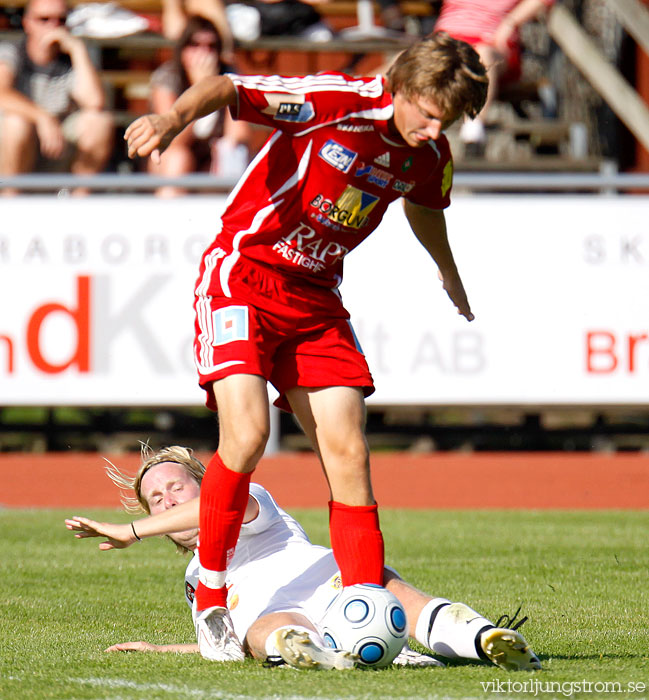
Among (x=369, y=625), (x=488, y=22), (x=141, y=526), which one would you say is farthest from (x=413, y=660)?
Result: (x=488, y=22)

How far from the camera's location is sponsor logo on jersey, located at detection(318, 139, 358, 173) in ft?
13.1

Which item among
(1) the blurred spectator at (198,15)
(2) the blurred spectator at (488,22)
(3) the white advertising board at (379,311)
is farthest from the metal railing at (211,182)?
(1) the blurred spectator at (198,15)

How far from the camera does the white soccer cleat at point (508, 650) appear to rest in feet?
11.7

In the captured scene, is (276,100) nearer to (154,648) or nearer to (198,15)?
(154,648)

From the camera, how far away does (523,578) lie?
19.0 feet

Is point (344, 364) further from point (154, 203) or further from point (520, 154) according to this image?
point (520, 154)

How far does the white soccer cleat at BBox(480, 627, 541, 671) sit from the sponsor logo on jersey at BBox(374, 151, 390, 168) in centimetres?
144

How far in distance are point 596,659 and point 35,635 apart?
74.6 inches

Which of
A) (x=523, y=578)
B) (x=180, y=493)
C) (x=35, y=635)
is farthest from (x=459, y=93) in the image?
(x=523, y=578)

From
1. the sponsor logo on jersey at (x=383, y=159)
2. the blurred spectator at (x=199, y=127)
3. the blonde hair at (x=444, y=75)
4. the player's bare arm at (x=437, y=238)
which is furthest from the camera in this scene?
the blurred spectator at (x=199, y=127)

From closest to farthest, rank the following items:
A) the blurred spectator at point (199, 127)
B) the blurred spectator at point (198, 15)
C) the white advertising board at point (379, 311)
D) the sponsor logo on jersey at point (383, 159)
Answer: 1. the sponsor logo on jersey at point (383, 159)
2. the white advertising board at point (379, 311)
3. the blurred spectator at point (199, 127)
4. the blurred spectator at point (198, 15)

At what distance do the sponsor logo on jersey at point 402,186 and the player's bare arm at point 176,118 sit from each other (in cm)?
58

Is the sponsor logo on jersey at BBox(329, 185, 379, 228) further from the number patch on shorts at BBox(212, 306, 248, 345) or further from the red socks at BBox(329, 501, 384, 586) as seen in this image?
the red socks at BBox(329, 501, 384, 586)

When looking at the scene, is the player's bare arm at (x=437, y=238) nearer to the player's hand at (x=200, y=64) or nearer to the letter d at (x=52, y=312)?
the letter d at (x=52, y=312)
